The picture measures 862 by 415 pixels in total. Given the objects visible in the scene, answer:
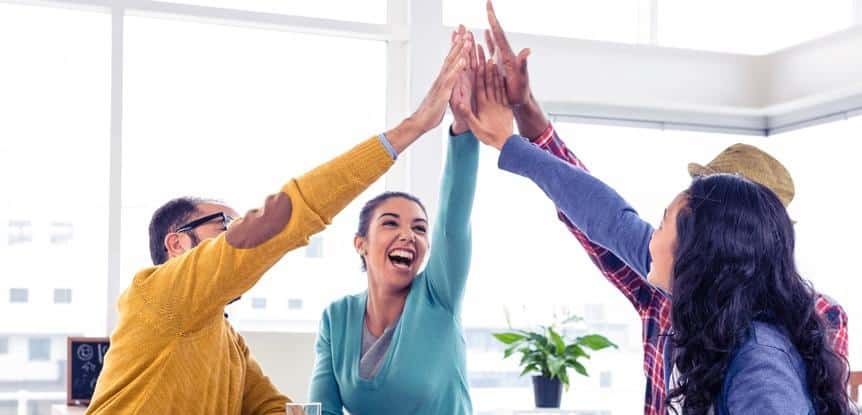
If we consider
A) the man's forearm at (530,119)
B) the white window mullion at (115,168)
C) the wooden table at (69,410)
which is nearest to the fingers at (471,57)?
the man's forearm at (530,119)

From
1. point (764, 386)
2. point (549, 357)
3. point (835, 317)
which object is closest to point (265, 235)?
point (764, 386)

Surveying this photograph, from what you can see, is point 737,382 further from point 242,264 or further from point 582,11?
point 582,11

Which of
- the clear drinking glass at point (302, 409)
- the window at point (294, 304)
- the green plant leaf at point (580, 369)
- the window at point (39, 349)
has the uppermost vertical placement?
the clear drinking glass at point (302, 409)

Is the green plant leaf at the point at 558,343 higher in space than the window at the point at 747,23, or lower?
lower

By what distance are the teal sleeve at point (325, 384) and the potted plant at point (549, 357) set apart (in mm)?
2481

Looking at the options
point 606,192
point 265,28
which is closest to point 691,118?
point 265,28

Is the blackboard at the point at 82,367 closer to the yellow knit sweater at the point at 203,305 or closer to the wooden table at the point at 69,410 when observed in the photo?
the wooden table at the point at 69,410

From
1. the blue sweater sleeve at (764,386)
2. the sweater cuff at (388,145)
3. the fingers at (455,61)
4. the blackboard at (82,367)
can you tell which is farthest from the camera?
the blackboard at (82,367)

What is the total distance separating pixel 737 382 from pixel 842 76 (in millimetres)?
4455

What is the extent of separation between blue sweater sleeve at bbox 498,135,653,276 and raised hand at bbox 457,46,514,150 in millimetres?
291

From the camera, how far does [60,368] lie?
15.5ft

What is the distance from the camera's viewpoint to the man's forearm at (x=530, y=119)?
210 cm

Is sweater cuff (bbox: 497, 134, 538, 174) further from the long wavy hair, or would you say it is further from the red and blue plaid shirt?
the long wavy hair

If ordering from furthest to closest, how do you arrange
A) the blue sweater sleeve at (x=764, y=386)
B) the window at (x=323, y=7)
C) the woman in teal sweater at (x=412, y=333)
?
the window at (x=323, y=7) < the woman in teal sweater at (x=412, y=333) < the blue sweater sleeve at (x=764, y=386)
